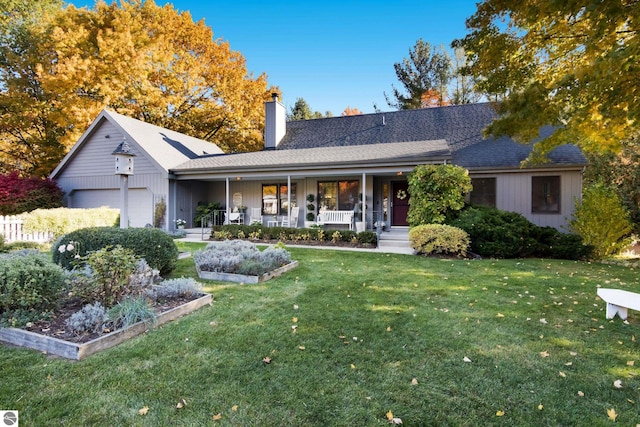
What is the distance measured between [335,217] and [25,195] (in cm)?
1308

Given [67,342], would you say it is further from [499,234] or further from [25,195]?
[25,195]

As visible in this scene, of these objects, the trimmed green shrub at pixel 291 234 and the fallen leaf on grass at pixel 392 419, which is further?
the trimmed green shrub at pixel 291 234

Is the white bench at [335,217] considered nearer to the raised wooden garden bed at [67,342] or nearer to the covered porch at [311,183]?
the covered porch at [311,183]

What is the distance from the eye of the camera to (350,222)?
12.0m

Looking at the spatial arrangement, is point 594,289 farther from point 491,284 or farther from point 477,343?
point 477,343

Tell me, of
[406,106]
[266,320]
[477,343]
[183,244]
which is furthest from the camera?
[406,106]

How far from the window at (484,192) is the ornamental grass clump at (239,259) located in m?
8.70

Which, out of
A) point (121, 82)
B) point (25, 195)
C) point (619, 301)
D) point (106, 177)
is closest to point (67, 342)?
point (619, 301)

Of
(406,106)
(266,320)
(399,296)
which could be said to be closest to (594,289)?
(399,296)

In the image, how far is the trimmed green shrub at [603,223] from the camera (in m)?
9.12

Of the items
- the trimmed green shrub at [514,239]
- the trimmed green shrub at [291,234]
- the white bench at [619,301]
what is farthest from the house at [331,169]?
the white bench at [619,301]

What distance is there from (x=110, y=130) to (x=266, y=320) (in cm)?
1498

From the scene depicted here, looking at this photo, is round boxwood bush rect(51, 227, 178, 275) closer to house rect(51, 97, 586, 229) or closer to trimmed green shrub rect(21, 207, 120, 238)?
trimmed green shrub rect(21, 207, 120, 238)

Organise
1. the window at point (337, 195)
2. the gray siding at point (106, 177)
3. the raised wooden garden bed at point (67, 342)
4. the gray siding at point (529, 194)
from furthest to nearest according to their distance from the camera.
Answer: the gray siding at point (106, 177) → the window at point (337, 195) → the gray siding at point (529, 194) → the raised wooden garden bed at point (67, 342)
